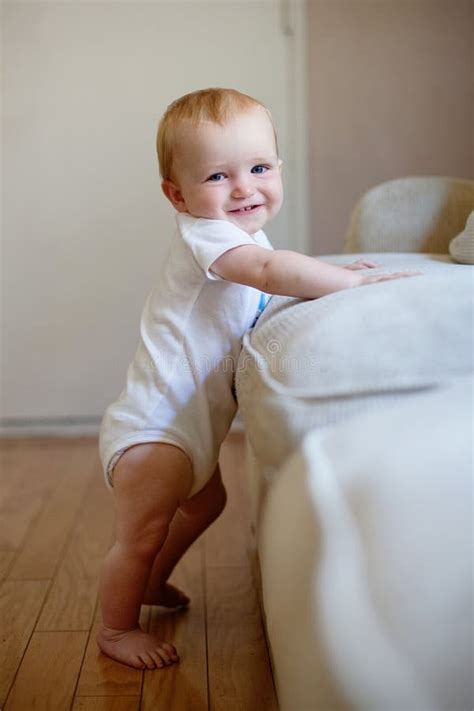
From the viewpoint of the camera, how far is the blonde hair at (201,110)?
3.55 feet

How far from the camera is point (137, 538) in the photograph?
115cm

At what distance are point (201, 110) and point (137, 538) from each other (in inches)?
23.6

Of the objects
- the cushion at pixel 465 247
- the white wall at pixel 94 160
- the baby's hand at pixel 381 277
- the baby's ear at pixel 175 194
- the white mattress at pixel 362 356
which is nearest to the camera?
the white mattress at pixel 362 356

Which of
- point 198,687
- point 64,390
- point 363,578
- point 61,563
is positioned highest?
point 363,578

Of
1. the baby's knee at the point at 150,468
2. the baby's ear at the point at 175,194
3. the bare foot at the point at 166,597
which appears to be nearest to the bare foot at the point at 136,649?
the bare foot at the point at 166,597

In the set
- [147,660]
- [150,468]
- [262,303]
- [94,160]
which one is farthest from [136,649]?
[94,160]

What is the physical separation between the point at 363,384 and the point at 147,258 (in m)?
2.06

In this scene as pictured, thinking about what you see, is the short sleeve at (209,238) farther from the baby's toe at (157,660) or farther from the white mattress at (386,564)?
the baby's toe at (157,660)

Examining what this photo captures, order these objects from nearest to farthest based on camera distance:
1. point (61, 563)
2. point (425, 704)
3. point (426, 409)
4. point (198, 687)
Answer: point (425, 704), point (426, 409), point (198, 687), point (61, 563)

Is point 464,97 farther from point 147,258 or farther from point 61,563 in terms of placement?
point 61,563

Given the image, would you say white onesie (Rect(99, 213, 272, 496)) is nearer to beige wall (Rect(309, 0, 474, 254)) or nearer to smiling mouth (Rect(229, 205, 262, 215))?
smiling mouth (Rect(229, 205, 262, 215))

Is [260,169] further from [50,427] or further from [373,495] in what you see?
[50,427]

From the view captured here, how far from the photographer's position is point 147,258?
2.67 metres

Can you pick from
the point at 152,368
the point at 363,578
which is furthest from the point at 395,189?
the point at 363,578
